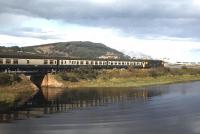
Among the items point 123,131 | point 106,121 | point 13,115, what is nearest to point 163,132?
point 123,131

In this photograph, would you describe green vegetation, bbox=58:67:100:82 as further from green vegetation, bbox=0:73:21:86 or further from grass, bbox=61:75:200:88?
green vegetation, bbox=0:73:21:86

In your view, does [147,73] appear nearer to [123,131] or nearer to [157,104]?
[157,104]

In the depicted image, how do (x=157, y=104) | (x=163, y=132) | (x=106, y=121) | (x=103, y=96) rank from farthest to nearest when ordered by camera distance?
(x=103, y=96)
(x=157, y=104)
(x=106, y=121)
(x=163, y=132)

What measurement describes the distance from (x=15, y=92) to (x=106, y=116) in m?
34.9

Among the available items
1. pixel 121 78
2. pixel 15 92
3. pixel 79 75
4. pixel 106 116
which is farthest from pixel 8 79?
pixel 121 78

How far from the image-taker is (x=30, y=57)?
331ft

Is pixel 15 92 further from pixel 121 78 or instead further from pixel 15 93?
pixel 121 78

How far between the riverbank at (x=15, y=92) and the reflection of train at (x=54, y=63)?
4953mm

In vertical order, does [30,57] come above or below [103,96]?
above

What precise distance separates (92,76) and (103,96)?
33.3m

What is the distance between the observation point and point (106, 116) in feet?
178

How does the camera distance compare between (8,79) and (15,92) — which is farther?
(8,79)

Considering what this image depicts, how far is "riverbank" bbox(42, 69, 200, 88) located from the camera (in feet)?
344

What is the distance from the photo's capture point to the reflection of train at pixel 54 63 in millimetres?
94125
